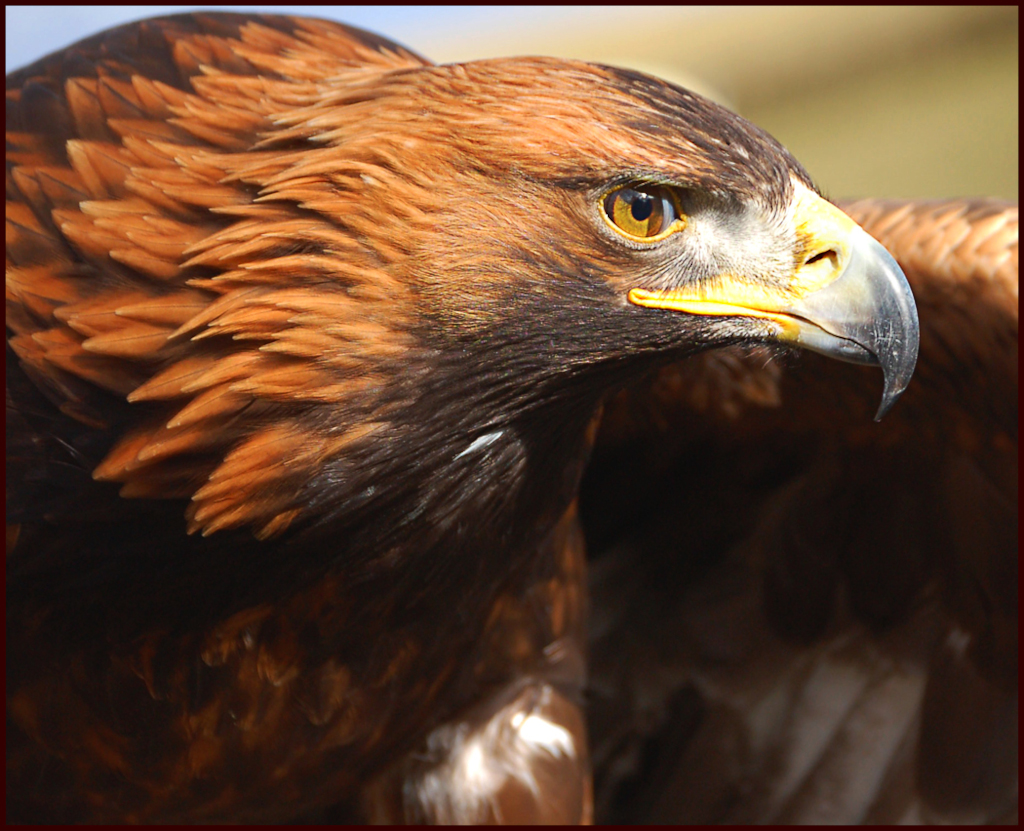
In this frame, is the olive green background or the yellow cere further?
the olive green background

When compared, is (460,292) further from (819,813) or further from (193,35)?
(819,813)

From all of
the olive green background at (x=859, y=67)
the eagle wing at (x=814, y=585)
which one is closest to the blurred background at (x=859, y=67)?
the olive green background at (x=859, y=67)

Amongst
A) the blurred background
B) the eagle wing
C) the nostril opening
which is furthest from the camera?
the blurred background

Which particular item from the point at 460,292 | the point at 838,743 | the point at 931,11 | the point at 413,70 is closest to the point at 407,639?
the point at 460,292

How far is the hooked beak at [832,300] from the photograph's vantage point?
5.96 ft

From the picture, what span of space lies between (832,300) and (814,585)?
2014 mm

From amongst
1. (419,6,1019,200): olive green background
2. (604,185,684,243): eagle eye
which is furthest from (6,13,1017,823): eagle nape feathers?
(419,6,1019,200): olive green background

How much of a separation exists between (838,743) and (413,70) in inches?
111

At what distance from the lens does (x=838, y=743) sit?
3779mm

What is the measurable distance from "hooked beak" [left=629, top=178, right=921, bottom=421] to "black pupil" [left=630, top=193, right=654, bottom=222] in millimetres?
135

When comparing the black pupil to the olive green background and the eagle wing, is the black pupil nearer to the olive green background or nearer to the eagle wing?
the eagle wing

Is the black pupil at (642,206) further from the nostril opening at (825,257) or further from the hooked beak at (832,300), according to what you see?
the nostril opening at (825,257)

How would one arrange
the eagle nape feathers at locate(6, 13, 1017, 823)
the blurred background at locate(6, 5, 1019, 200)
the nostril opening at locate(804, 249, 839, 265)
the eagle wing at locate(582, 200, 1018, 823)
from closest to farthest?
the eagle nape feathers at locate(6, 13, 1017, 823)
the nostril opening at locate(804, 249, 839, 265)
the eagle wing at locate(582, 200, 1018, 823)
the blurred background at locate(6, 5, 1019, 200)

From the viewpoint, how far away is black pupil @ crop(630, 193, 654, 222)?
5.71 ft
